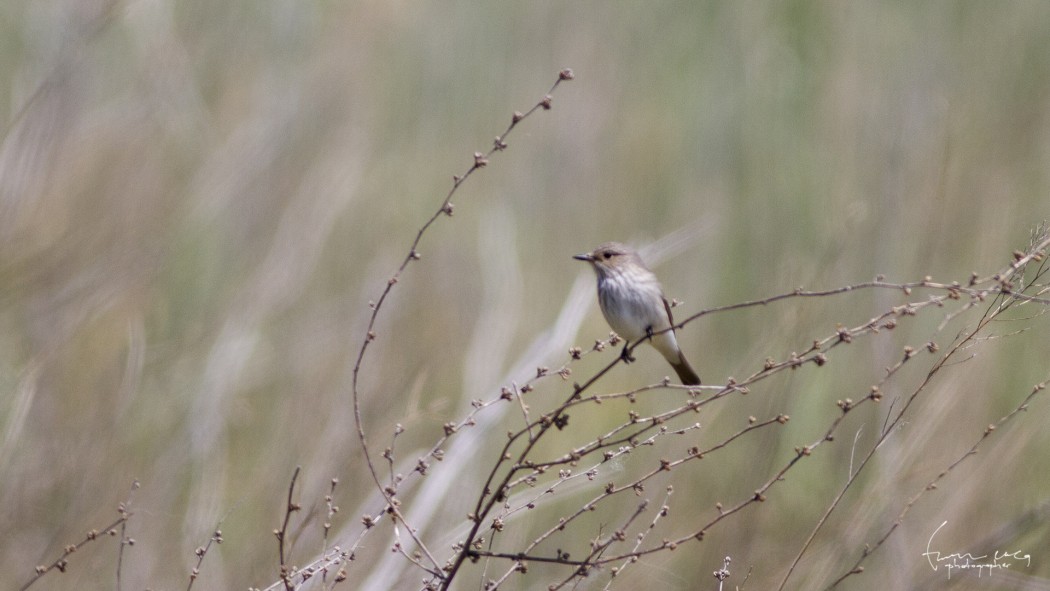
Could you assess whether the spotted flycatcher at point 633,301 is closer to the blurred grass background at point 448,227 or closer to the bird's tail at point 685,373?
the bird's tail at point 685,373

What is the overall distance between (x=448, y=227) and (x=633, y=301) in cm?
246

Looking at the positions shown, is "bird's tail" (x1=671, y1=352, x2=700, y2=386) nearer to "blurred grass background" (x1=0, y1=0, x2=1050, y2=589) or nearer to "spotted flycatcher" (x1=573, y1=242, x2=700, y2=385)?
"spotted flycatcher" (x1=573, y1=242, x2=700, y2=385)

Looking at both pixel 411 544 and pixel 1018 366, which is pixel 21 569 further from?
pixel 1018 366

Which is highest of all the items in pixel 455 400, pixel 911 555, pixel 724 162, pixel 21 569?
pixel 724 162

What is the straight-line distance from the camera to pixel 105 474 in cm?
376

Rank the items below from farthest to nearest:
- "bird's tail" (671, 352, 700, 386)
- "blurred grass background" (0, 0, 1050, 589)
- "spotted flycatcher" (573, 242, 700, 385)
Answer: "bird's tail" (671, 352, 700, 386), "spotted flycatcher" (573, 242, 700, 385), "blurred grass background" (0, 0, 1050, 589)

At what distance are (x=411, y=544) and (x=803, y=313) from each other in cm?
145

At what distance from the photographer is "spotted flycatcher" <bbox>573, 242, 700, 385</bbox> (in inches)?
151

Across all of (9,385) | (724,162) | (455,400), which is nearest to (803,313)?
(455,400)

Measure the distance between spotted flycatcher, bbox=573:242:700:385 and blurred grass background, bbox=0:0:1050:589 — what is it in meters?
0.22

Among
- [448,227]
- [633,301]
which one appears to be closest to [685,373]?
[633,301]

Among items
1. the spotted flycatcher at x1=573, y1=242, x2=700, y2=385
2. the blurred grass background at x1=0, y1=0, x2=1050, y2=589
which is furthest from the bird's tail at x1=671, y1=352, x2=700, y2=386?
the blurred grass background at x1=0, y1=0, x2=1050, y2=589

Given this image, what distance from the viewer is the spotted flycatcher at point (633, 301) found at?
3848mm

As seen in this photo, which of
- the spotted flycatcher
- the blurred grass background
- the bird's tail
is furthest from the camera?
the bird's tail
